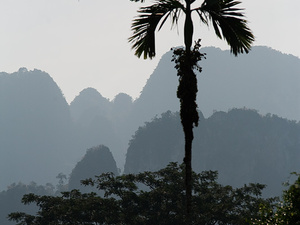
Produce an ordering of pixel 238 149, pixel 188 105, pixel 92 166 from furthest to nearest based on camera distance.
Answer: pixel 92 166
pixel 238 149
pixel 188 105

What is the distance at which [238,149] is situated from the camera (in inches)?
5714

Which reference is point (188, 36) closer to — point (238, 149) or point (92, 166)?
point (238, 149)

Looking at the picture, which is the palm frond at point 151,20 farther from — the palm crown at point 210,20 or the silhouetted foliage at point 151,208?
the silhouetted foliage at point 151,208

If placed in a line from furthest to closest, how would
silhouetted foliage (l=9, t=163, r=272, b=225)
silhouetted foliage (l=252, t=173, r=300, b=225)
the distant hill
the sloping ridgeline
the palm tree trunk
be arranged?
the distant hill → the sloping ridgeline → silhouetted foliage (l=9, t=163, r=272, b=225) → silhouetted foliage (l=252, t=173, r=300, b=225) → the palm tree trunk

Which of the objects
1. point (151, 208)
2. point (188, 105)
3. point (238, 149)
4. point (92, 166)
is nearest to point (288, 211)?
point (188, 105)

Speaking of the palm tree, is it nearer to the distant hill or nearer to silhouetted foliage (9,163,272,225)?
silhouetted foliage (9,163,272,225)

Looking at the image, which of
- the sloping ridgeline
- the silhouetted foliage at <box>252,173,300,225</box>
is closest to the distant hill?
the sloping ridgeline

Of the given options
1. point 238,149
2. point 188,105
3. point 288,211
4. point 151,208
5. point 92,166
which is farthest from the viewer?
point 92,166

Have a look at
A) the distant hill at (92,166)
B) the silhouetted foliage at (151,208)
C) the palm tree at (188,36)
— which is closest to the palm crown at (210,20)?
the palm tree at (188,36)

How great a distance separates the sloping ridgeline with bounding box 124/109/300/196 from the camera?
140750 millimetres

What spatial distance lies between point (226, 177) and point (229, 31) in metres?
→ 136

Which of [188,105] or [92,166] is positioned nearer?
[188,105]

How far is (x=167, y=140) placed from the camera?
15725 cm

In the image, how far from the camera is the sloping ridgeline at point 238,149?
141 meters
